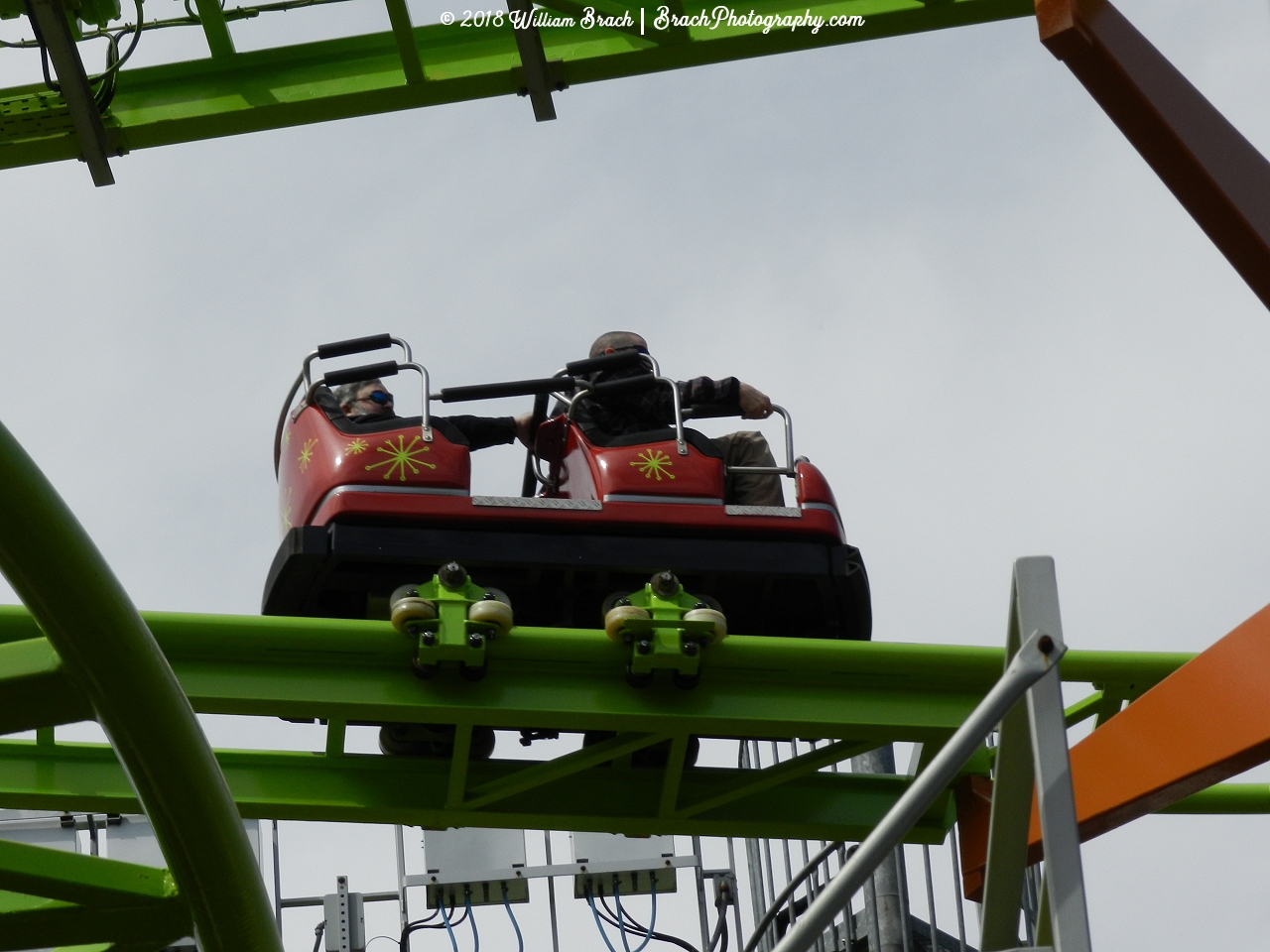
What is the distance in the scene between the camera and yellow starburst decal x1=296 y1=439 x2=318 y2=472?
7434mm

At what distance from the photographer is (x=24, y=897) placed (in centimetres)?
551

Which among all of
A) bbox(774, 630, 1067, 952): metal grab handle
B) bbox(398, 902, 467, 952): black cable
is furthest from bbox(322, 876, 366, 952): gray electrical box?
bbox(774, 630, 1067, 952): metal grab handle

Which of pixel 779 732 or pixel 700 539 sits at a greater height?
pixel 700 539

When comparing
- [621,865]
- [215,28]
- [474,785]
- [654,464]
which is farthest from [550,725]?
[215,28]

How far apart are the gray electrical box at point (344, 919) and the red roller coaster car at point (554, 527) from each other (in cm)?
170

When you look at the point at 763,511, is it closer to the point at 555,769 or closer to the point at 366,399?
the point at 555,769

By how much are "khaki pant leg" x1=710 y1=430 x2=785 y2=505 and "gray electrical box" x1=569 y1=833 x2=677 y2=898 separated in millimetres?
2063

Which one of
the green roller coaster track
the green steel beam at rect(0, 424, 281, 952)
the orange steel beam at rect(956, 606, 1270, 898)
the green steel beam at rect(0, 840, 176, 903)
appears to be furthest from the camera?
the green roller coaster track

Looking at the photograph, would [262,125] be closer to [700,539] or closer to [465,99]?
[465,99]

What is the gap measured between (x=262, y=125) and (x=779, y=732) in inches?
135

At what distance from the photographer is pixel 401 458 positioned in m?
7.25

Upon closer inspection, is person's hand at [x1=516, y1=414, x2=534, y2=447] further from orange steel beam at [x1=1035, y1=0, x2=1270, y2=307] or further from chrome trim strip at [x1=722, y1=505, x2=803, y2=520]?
orange steel beam at [x1=1035, y1=0, x2=1270, y2=307]

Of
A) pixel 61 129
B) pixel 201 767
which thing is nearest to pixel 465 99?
pixel 61 129

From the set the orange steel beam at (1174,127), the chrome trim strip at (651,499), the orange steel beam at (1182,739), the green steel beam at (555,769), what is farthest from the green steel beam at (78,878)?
the orange steel beam at (1174,127)
